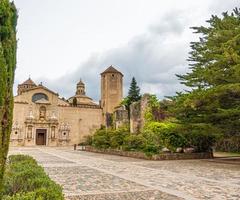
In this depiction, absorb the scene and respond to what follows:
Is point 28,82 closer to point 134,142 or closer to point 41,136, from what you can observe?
point 41,136

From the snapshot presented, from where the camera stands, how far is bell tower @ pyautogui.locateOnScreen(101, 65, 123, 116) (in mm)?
54844

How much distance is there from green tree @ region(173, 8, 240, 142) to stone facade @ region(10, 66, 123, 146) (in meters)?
35.4

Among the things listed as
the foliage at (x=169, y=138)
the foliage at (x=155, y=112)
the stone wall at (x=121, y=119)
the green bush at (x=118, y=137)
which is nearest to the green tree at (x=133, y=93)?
the stone wall at (x=121, y=119)

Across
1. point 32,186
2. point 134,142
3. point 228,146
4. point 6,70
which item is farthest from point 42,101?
point 6,70

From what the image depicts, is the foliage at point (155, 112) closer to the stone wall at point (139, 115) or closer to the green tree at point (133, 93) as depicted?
the stone wall at point (139, 115)

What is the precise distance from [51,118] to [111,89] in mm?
12013

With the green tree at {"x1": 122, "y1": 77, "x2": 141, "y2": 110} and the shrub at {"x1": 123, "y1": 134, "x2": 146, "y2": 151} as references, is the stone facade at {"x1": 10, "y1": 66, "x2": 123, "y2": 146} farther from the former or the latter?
the shrub at {"x1": 123, "y1": 134, "x2": 146, "y2": 151}

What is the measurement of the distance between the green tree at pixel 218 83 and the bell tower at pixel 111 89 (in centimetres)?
3698

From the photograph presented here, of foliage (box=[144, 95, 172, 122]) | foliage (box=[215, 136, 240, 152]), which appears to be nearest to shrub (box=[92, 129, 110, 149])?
foliage (box=[144, 95, 172, 122])

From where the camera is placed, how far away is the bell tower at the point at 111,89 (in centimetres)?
5484

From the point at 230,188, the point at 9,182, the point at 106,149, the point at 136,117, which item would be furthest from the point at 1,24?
the point at 106,149

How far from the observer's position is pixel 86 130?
5250 centimetres

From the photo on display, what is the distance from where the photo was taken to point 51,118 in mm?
50625

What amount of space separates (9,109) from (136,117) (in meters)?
20.9
